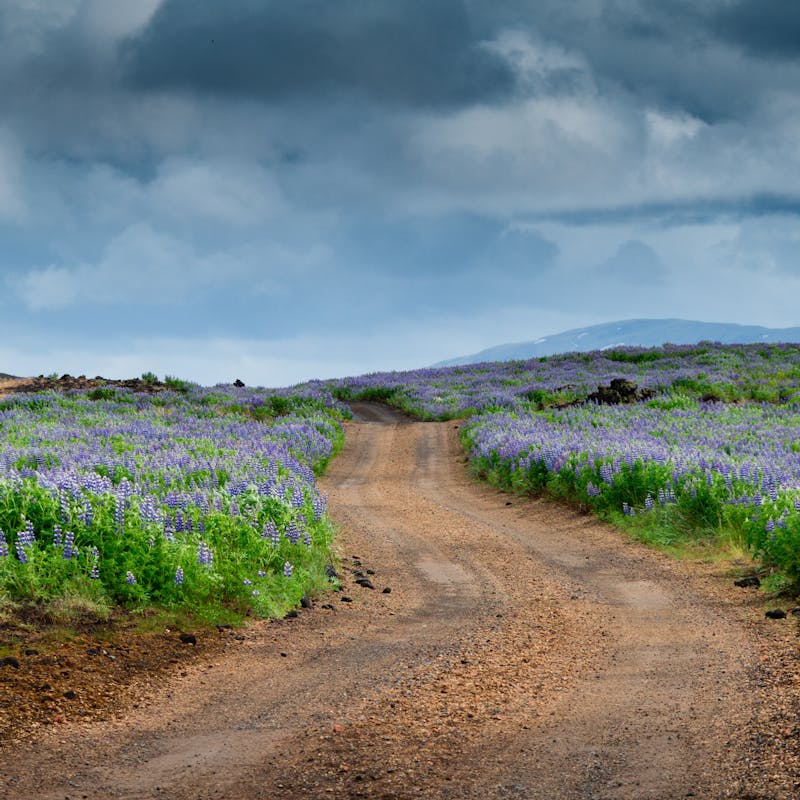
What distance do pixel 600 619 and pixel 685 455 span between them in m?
8.11

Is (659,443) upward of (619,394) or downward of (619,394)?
downward

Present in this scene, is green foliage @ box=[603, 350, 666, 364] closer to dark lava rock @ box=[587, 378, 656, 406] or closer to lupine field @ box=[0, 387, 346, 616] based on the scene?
dark lava rock @ box=[587, 378, 656, 406]

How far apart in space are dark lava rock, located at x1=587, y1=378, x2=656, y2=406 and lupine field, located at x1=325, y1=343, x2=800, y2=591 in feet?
1.20

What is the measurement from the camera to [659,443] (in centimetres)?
2011

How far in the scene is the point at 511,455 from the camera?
21031mm

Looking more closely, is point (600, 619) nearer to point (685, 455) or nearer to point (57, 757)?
point (57, 757)

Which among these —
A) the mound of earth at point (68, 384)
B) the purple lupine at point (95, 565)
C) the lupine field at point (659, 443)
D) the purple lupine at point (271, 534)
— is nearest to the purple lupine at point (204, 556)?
the purple lupine at point (95, 565)

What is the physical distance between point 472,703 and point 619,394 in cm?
2797

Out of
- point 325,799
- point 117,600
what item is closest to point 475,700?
point 325,799

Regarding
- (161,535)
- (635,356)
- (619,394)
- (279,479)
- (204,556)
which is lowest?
(204,556)

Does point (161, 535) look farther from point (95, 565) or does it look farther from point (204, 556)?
point (95, 565)

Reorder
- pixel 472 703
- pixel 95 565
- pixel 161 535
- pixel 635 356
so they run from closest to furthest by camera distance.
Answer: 1. pixel 472 703
2. pixel 95 565
3. pixel 161 535
4. pixel 635 356

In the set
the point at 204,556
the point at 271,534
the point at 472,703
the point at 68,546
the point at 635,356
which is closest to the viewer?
the point at 472,703

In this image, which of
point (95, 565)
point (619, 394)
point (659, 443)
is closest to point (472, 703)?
point (95, 565)
